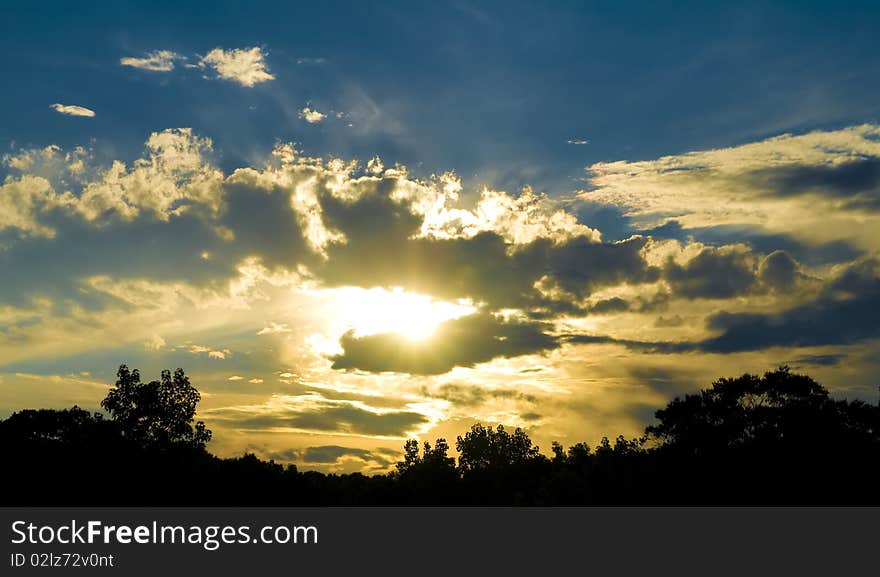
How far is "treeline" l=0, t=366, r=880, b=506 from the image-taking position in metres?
67.9

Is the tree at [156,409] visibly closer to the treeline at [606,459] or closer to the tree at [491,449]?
the treeline at [606,459]

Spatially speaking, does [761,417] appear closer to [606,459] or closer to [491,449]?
[606,459]

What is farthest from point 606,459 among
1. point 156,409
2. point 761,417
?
point 156,409

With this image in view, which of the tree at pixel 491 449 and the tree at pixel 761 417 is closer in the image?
the tree at pixel 761 417

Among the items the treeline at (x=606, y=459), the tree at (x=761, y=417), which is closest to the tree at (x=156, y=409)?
the treeline at (x=606, y=459)

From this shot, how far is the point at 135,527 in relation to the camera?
66.9 metres

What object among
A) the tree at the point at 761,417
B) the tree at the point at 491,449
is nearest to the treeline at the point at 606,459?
the tree at the point at 761,417

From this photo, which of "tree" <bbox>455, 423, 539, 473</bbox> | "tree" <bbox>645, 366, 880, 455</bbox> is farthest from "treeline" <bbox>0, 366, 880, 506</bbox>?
"tree" <bbox>455, 423, 539, 473</bbox>

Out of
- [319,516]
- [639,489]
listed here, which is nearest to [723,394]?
[639,489]

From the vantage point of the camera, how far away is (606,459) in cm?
7619

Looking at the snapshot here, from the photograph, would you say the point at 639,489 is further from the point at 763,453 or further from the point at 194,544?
the point at 194,544

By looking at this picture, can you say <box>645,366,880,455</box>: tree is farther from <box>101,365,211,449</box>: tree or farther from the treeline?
<box>101,365,211,449</box>: tree

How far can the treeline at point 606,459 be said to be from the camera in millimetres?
67938

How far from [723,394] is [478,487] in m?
67.2
